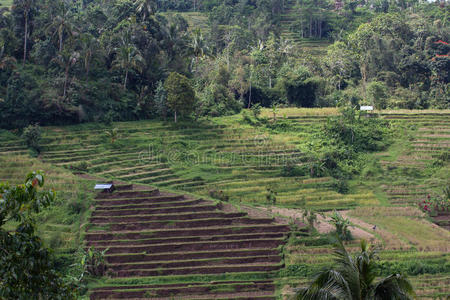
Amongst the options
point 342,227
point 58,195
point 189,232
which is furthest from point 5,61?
point 342,227

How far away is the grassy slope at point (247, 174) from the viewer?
20.3m

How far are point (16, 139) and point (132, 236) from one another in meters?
11.3

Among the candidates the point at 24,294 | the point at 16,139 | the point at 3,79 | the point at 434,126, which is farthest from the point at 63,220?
the point at 434,126

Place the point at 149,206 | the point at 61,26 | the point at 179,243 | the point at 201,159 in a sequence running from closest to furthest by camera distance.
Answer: the point at 179,243, the point at 149,206, the point at 201,159, the point at 61,26

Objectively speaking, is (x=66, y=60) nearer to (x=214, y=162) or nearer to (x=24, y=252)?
(x=214, y=162)

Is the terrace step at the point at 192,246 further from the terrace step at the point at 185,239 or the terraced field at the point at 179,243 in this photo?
the terrace step at the point at 185,239

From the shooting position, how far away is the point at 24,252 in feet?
18.8

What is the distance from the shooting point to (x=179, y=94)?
31.2 meters

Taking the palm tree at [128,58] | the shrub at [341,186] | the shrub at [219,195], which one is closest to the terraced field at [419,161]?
the shrub at [341,186]

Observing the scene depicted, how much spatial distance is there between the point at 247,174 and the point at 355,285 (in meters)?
21.0

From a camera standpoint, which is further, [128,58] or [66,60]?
[128,58]

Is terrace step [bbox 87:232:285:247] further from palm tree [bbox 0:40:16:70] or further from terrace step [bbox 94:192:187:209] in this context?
palm tree [bbox 0:40:16:70]

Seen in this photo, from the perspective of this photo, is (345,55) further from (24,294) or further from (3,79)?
(24,294)

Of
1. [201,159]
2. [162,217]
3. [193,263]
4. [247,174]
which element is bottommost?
[193,263]
